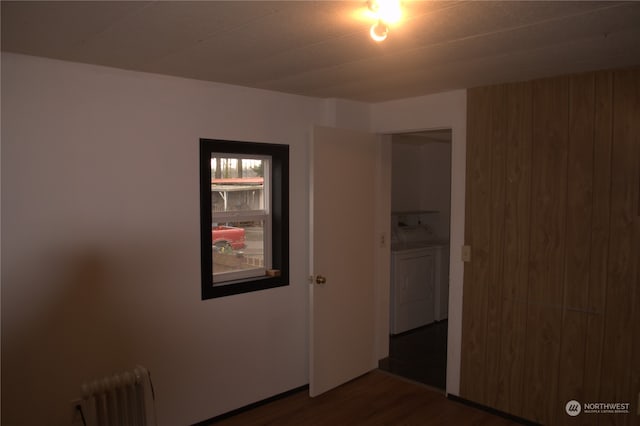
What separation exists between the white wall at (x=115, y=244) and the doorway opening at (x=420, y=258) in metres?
1.60

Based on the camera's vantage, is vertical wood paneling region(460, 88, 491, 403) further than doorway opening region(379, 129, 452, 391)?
No

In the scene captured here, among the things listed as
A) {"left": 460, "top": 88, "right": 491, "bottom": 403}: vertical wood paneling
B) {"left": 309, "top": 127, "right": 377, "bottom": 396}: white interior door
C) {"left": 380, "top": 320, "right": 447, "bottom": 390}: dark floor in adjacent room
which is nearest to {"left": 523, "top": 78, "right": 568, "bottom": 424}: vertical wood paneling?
{"left": 460, "top": 88, "right": 491, "bottom": 403}: vertical wood paneling

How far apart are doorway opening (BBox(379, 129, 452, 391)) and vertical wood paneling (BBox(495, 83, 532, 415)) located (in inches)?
27.0

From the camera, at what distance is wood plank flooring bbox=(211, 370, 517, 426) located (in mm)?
3092

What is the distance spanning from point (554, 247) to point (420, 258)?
82.3 inches

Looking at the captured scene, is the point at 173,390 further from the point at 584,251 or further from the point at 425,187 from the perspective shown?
the point at 425,187

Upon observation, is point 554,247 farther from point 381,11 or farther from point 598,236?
point 381,11

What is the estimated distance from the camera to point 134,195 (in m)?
2.64

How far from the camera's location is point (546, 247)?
9.53 feet

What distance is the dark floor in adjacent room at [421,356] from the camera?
3843 millimetres

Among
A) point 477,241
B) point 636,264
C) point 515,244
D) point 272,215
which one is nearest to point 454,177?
point 477,241

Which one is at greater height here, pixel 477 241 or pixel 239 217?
pixel 239 217

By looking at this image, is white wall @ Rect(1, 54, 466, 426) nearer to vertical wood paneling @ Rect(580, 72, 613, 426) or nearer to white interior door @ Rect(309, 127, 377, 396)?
white interior door @ Rect(309, 127, 377, 396)

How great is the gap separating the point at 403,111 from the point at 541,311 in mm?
1814
